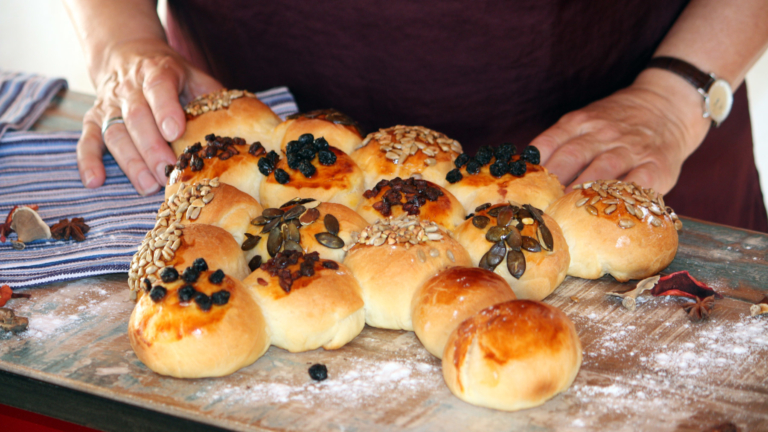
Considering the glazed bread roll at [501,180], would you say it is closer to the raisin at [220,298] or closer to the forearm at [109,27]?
the raisin at [220,298]

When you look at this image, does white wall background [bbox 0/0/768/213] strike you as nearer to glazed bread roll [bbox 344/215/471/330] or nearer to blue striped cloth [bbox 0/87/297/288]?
blue striped cloth [bbox 0/87/297/288]

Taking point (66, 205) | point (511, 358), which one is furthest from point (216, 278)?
point (66, 205)

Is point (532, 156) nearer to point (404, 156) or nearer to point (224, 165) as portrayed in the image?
point (404, 156)

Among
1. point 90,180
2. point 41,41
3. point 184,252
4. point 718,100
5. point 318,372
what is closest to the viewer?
point 318,372

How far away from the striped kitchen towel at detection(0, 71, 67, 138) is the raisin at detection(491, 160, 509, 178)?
219cm

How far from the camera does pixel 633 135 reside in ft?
7.60

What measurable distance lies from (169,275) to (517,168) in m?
0.99

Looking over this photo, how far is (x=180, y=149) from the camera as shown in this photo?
2.13 metres

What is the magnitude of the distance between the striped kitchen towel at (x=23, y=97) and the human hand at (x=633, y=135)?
236cm

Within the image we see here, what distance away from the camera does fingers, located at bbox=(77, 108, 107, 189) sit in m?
2.27

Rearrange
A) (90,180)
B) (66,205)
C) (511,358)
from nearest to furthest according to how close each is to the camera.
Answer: (511,358)
(66,205)
(90,180)

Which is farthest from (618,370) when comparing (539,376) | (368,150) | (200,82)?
(200,82)

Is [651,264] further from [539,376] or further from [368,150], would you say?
[368,150]

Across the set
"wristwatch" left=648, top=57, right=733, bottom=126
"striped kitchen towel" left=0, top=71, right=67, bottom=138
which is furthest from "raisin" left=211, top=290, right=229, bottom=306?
"wristwatch" left=648, top=57, right=733, bottom=126
